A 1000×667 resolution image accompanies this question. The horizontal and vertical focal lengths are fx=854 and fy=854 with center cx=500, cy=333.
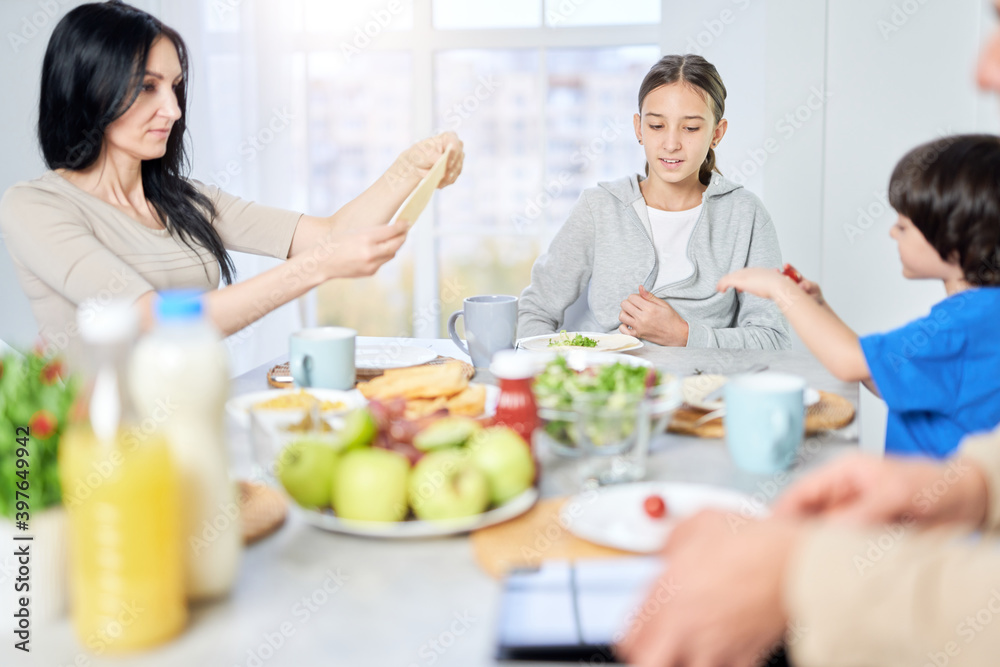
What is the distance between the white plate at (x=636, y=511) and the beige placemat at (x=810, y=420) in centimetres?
24

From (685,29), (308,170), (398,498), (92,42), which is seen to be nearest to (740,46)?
(685,29)

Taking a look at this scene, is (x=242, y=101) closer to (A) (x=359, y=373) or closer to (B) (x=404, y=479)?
(A) (x=359, y=373)

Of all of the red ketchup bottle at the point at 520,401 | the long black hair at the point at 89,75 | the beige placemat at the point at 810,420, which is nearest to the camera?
the red ketchup bottle at the point at 520,401

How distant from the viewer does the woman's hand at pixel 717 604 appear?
0.62m

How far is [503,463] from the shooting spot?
880mm

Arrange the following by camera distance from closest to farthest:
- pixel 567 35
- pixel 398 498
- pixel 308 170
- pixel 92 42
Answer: pixel 398 498 → pixel 92 42 → pixel 567 35 → pixel 308 170

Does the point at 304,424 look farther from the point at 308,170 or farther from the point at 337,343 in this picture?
the point at 308,170

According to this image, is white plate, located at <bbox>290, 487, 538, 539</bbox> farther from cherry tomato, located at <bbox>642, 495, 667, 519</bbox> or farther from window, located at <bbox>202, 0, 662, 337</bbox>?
window, located at <bbox>202, 0, 662, 337</bbox>

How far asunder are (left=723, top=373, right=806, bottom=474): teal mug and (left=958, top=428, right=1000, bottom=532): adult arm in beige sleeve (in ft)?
0.59

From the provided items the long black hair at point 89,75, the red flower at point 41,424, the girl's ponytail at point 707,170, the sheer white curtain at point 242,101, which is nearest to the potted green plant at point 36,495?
the red flower at point 41,424

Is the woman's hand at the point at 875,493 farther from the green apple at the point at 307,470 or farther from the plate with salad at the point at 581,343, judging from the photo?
the plate with salad at the point at 581,343

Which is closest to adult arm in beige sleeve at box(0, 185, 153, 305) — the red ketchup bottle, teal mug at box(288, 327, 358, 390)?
teal mug at box(288, 327, 358, 390)

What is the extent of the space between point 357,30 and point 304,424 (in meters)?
2.91

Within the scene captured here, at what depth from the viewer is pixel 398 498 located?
85 cm
